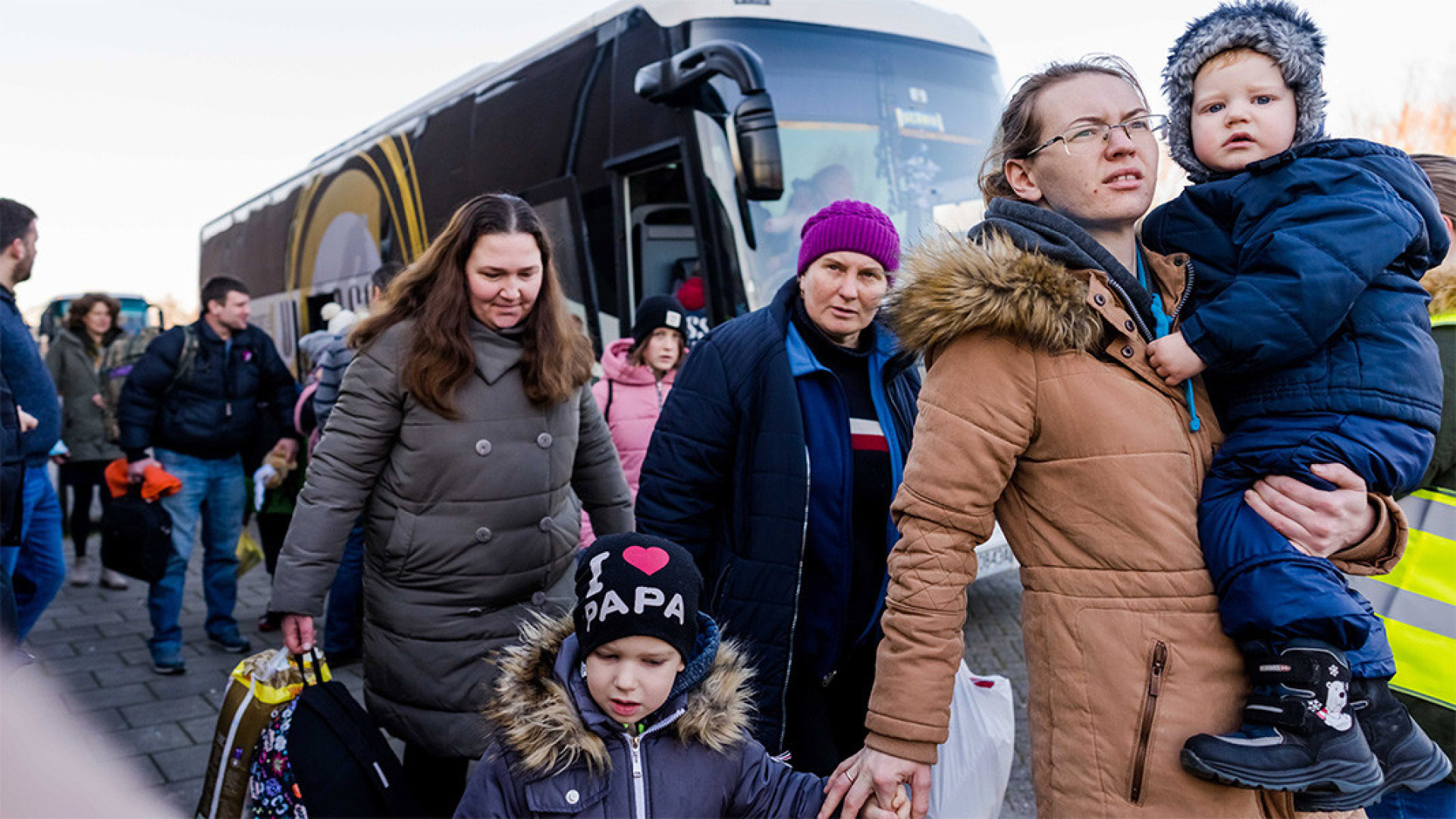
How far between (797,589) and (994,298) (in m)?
1.10

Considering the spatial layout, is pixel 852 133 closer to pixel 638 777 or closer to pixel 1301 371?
pixel 1301 371

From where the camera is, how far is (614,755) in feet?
6.13

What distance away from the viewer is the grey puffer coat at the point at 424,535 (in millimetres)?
2814

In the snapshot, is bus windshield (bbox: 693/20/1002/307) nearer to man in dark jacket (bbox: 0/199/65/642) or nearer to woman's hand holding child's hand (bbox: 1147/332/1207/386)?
man in dark jacket (bbox: 0/199/65/642)

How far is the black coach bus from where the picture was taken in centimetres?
578

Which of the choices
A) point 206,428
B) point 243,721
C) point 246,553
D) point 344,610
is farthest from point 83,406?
point 243,721

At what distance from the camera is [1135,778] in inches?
62.2

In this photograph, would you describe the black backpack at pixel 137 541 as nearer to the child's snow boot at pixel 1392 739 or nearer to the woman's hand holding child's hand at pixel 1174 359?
the woman's hand holding child's hand at pixel 1174 359

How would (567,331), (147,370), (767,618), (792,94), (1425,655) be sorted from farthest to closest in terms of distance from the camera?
(792,94) → (147,370) → (567,331) → (767,618) → (1425,655)

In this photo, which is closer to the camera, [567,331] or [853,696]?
[853,696]

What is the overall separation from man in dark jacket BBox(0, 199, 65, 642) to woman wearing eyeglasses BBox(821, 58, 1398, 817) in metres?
3.42

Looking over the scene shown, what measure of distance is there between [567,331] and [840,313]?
89cm

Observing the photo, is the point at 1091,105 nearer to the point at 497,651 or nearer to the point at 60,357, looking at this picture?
the point at 497,651

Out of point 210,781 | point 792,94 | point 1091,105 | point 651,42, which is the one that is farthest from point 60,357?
point 1091,105
